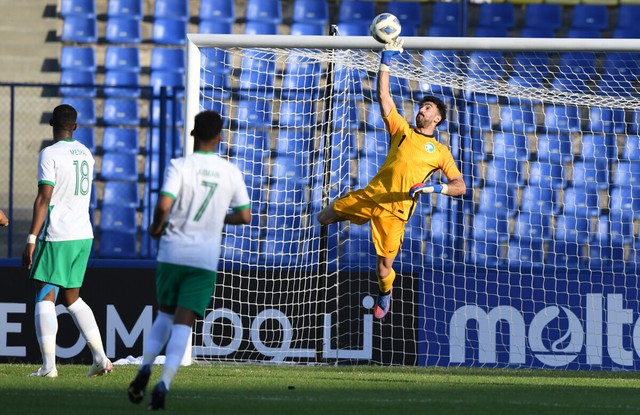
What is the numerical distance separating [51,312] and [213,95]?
11.9ft

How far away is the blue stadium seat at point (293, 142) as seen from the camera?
38.8ft

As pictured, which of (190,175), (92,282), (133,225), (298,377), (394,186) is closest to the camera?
(190,175)

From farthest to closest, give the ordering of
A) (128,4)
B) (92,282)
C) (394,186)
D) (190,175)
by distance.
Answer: (128,4) < (92,282) < (394,186) < (190,175)

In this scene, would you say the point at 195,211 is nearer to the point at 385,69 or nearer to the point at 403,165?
the point at 385,69

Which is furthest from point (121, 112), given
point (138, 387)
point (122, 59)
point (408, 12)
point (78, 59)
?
point (138, 387)

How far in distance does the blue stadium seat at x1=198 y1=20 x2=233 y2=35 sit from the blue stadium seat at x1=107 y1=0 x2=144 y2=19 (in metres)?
0.88

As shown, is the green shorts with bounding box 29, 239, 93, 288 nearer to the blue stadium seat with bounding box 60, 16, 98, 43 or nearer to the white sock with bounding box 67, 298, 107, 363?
the white sock with bounding box 67, 298, 107, 363

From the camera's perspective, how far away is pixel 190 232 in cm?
592

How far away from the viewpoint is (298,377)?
8.46 metres

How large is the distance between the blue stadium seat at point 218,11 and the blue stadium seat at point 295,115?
348cm

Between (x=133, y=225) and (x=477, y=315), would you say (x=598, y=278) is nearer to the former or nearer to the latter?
(x=477, y=315)

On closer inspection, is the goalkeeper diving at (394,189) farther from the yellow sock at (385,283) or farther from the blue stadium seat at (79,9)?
the blue stadium seat at (79,9)

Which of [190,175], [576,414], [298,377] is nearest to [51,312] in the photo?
[298,377]

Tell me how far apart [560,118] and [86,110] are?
5826 millimetres
